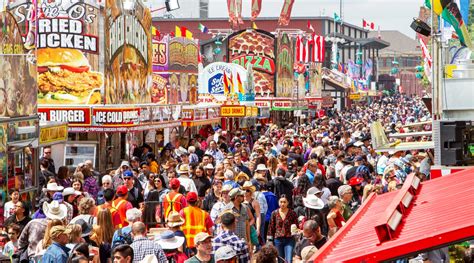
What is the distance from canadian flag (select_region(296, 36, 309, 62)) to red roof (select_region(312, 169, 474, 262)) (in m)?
60.8

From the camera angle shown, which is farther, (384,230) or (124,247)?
(124,247)

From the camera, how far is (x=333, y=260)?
5.55m

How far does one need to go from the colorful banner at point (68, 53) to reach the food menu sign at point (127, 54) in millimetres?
481

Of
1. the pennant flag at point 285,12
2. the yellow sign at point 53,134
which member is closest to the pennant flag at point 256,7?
the pennant flag at point 285,12

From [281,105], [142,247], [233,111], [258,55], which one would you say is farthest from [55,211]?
[258,55]

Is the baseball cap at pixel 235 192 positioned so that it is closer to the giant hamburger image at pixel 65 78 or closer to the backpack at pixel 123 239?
the backpack at pixel 123 239

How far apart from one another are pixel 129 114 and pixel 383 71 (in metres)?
152

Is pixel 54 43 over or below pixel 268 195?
over

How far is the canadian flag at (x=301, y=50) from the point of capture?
68625 millimetres

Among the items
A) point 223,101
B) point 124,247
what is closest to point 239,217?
point 124,247

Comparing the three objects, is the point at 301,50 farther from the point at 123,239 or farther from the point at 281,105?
the point at 123,239

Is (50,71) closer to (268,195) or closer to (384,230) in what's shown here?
(268,195)

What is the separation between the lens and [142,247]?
10250mm

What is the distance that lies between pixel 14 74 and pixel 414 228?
1398cm
